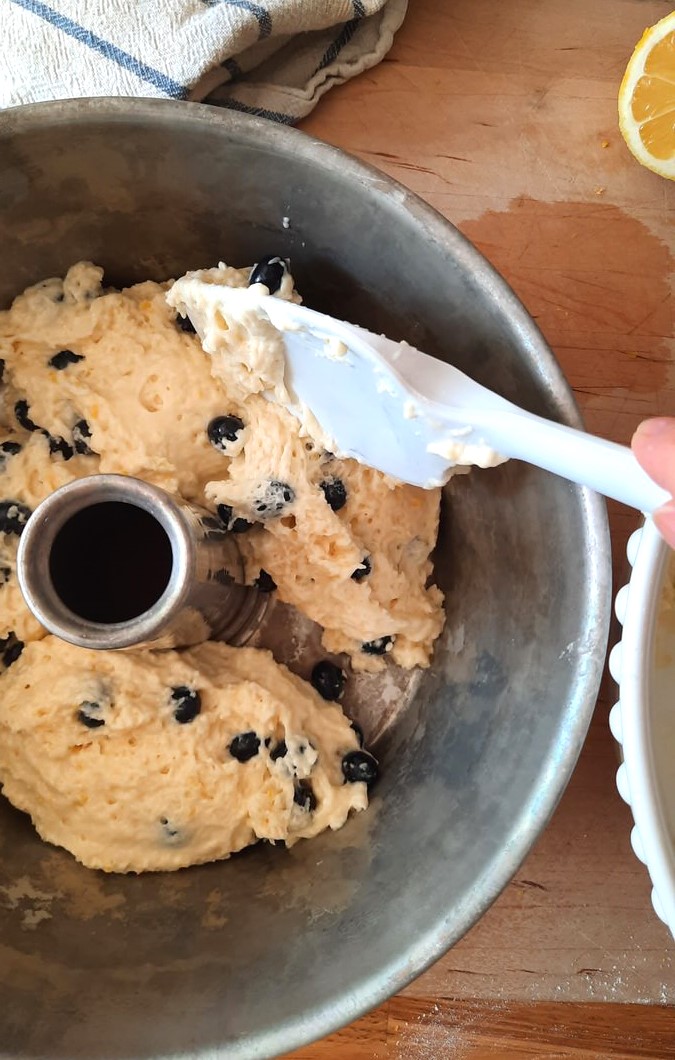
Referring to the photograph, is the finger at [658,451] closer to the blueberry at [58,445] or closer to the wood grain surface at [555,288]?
the wood grain surface at [555,288]

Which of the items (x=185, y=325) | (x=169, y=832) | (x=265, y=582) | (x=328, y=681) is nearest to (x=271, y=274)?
(x=185, y=325)

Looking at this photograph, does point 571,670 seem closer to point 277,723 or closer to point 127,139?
point 277,723

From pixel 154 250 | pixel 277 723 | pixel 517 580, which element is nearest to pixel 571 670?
pixel 517 580

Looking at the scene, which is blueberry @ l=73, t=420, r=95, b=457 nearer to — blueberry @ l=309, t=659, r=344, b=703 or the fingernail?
blueberry @ l=309, t=659, r=344, b=703

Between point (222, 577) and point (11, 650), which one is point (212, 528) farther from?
point (11, 650)

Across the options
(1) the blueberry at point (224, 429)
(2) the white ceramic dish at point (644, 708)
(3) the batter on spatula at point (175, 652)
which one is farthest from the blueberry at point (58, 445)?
(2) the white ceramic dish at point (644, 708)
